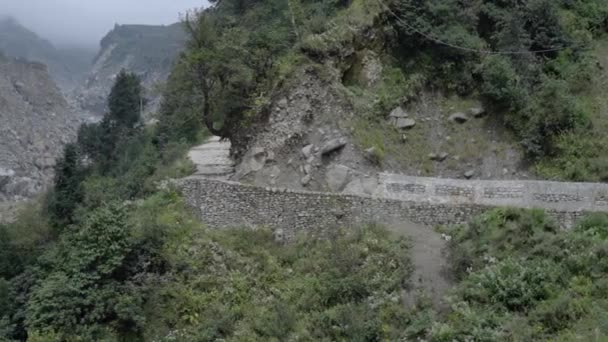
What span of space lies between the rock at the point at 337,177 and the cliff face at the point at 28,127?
138ft

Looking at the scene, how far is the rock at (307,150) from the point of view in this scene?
16734 millimetres

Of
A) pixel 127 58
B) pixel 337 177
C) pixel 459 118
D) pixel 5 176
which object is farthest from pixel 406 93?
pixel 127 58

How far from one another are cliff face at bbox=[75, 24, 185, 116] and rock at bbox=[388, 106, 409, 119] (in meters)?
74.3

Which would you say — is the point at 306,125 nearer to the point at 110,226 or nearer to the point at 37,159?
the point at 110,226

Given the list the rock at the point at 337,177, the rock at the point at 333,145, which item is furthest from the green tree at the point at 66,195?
the rock at the point at 337,177

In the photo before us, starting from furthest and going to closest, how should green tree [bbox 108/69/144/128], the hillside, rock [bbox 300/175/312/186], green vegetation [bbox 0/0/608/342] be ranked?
1. green tree [bbox 108/69/144/128]
2. the hillside
3. rock [bbox 300/175/312/186]
4. green vegetation [bbox 0/0/608/342]

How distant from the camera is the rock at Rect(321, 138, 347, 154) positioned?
54.2 ft

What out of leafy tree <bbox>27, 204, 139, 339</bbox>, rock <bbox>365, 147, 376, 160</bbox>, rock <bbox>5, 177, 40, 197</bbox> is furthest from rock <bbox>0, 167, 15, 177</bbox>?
rock <bbox>365, 147, 376, 160</bbox>

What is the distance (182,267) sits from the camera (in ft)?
46.6

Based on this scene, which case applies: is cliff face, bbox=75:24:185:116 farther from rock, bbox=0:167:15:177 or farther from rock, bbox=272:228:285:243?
rock, bbox=272:228:285:243

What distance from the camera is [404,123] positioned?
17938 mm

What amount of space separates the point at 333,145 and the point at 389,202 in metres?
2.93

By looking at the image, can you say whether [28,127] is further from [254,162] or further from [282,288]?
[282,288]

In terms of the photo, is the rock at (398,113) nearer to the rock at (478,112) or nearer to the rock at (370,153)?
the rock at (370,153)
